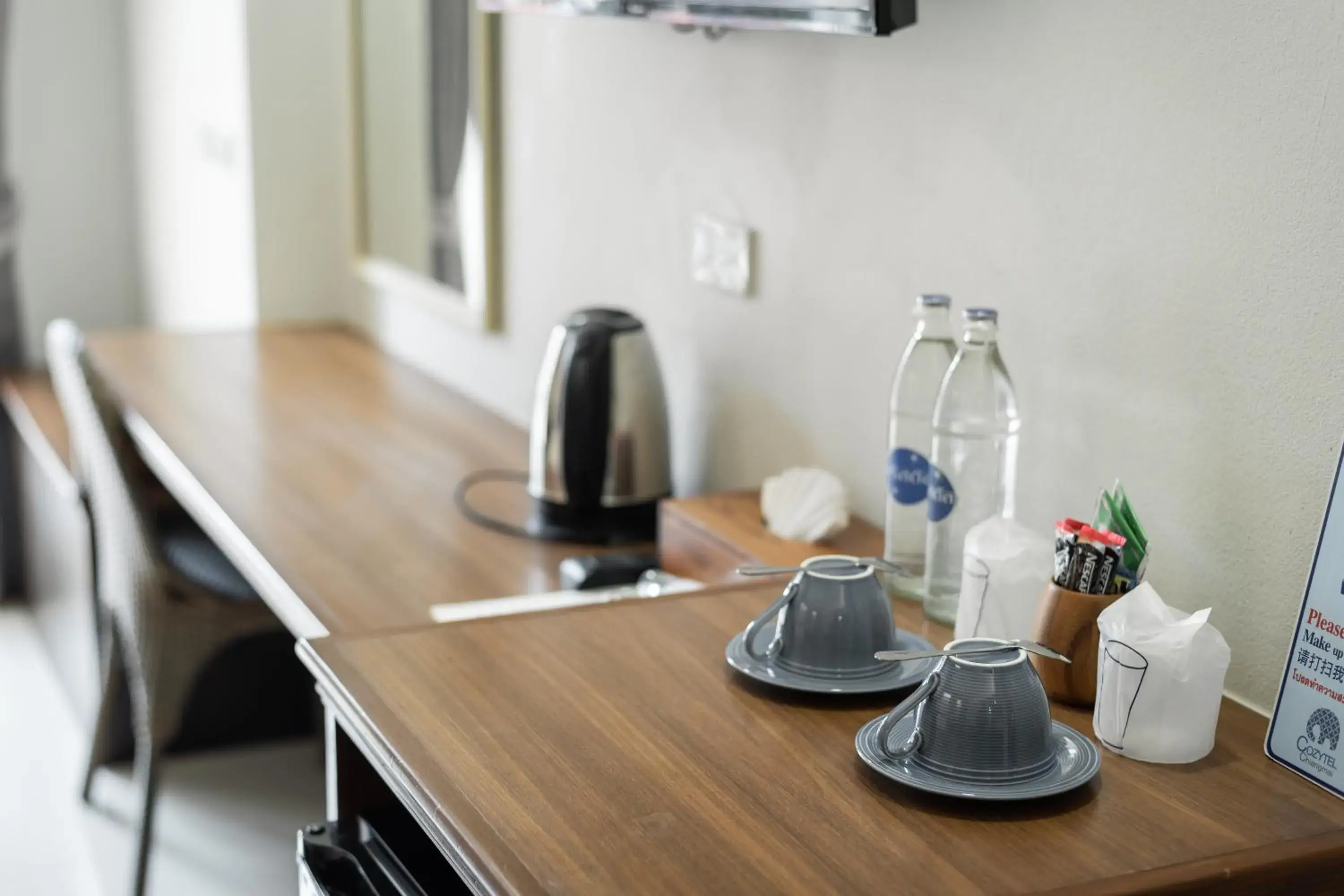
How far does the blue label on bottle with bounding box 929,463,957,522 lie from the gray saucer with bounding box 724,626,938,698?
0.15m

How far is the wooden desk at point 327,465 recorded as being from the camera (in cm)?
176

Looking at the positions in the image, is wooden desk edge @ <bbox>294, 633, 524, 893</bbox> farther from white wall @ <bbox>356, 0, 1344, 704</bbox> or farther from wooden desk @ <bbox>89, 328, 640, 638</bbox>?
white wall @ <bbox>356, 0, 1344, 704</bbox>

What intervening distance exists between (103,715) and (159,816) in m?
0.22

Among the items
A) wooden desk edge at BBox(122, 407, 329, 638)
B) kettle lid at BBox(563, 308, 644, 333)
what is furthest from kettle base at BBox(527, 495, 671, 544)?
wooden desk edge at BBox(122, 407, 329, 638)

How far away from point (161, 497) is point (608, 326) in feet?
5.10

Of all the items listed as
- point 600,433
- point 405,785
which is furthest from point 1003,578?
point 600,433

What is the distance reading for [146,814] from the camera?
242 centimetres

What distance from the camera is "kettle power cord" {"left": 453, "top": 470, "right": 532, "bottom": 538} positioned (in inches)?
77.1

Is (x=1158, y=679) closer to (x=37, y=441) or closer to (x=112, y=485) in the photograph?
(x=112, y=485)

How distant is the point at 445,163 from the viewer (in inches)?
105

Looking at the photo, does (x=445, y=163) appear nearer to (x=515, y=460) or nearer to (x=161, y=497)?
(x=515, y=460)

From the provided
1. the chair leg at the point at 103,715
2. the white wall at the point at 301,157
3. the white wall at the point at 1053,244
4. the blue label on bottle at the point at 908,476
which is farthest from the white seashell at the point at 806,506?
the white wall at the point at 301,157

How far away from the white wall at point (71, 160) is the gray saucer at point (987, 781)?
3.51 metres

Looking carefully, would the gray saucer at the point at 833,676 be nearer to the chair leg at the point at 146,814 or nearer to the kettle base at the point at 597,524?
the kettle base at the point at 597,524
